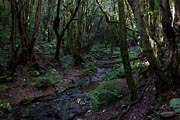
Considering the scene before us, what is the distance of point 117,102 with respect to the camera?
31.8ft

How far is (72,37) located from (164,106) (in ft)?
46.8

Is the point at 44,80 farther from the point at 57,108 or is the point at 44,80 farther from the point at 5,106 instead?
the point at 5,106

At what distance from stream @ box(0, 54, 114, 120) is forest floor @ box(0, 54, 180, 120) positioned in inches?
18.2

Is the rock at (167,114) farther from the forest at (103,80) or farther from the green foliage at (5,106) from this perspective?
the green foliage at (5,106)

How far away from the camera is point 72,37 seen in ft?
69.2

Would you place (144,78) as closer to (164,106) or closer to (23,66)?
(164,106)

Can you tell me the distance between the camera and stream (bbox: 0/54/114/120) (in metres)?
10.2

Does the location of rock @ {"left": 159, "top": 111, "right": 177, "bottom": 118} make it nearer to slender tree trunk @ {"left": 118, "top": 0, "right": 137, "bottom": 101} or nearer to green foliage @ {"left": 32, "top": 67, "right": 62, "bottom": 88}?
slender tree trunk @ {"left": 118, "top": 0, "right": 137, "bottom": 101}

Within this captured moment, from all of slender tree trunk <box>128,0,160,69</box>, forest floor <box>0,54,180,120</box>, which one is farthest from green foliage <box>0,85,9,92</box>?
slender tree trunk <box>128,0,160,69</box>

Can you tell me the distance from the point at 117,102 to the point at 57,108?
2.57 metres

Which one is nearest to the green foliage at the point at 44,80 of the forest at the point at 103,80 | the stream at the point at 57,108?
the forest at the point at 103,80

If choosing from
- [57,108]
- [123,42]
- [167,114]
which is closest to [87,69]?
[57,108]

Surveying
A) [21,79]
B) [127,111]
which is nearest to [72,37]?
[21,79]

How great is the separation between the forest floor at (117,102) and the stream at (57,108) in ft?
1.52
